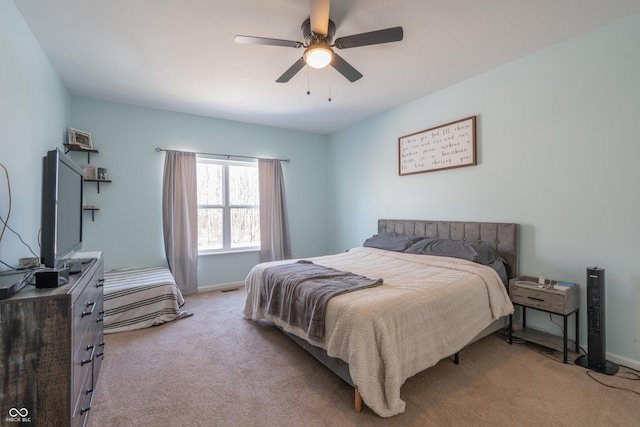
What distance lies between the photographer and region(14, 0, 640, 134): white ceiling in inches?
80.4

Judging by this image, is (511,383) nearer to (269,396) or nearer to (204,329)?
(269,396)

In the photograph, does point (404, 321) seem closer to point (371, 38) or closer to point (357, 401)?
point (357, 401)

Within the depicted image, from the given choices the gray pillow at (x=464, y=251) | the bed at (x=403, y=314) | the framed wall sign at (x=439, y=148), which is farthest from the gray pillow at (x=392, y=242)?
the framed wall sign at (x=439, y=148)

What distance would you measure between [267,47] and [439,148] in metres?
2.30

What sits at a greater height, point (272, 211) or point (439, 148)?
point (439, 148)

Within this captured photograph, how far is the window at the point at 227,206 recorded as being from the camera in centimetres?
447

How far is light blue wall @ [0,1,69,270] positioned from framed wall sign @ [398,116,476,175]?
12.7 feet

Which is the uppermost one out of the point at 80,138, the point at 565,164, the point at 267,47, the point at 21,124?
the point at 267,47

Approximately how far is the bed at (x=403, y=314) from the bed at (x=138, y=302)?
0.90 metres

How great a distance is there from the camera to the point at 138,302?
3.01 meters

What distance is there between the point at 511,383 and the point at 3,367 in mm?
2837

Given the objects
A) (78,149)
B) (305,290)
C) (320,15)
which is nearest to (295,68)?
(320,15)

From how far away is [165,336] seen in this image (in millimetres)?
2809

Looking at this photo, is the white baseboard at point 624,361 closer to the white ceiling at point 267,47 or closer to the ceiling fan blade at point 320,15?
the white ceiling at point 267,47
